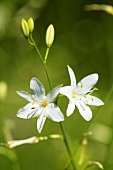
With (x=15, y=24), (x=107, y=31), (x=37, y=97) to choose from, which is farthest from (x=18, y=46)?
(x=37, y=97)

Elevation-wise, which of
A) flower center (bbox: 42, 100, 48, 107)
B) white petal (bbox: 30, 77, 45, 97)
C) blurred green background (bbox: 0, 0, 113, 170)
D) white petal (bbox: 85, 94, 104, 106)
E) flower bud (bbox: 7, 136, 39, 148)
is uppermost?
white petal (bbox: 30, 77, 45, 97)

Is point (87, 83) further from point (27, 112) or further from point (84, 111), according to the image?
point (27, 112)

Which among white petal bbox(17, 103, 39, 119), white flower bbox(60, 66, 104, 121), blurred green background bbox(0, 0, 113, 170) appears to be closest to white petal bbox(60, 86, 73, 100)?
white flower bbox(60, 66, 104, 121)

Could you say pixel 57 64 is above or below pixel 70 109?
below

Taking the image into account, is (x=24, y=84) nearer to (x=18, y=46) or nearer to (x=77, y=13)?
(x=18, y=46)

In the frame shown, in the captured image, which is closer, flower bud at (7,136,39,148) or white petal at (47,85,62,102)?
white petal at (47,85,62,102)

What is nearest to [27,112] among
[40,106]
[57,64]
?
[40,106]

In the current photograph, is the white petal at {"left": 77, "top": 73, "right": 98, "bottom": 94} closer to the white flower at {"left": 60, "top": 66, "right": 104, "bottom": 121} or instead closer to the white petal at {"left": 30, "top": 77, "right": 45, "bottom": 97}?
the white flower at {"left": 60, "top": 66, "right": 104, "bottom": 121}
